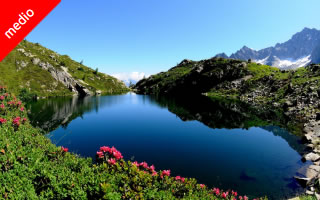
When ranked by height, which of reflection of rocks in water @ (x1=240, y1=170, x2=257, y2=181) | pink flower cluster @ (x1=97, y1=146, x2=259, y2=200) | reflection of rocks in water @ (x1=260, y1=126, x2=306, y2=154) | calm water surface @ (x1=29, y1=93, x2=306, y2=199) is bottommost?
reflection of rocks in water @ (x1=240, y1=170, x2=257, y2=181)

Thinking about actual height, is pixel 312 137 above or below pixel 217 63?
below

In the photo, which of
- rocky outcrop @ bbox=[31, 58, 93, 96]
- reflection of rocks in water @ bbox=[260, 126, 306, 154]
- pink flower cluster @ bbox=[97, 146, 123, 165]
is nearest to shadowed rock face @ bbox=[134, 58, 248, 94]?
rocky outcrop @ bbox=[31, 58, 93, 96]

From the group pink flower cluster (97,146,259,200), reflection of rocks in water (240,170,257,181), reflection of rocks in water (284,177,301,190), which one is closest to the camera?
pink flower cluster (97,146,259,200)

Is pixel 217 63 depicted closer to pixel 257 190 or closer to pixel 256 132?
pixel 256 132

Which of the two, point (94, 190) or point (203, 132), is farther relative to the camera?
point (203, 132)

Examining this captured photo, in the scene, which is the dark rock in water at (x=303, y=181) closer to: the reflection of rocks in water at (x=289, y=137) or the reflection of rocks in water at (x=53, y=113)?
the reflection of rocks in water at (x=289, y=137)

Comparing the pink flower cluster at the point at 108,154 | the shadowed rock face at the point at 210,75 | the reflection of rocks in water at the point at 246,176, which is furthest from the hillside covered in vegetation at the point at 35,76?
the reflection of rocks in water at the point at 246,176

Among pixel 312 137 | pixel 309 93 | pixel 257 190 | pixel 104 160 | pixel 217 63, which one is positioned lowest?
pixel 257 190

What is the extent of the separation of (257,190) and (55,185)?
62.2 feet

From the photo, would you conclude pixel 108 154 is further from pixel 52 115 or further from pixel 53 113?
pixel 53 113

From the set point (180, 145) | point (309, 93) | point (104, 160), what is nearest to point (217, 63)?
point (309, 93)

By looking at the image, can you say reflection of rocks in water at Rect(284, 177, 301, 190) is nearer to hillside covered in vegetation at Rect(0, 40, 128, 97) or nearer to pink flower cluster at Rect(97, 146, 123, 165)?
pink flower cluster at Rect(97, 146, 123, 165)

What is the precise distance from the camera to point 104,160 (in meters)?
11.0

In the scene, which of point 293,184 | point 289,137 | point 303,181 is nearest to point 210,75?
point 289,137
